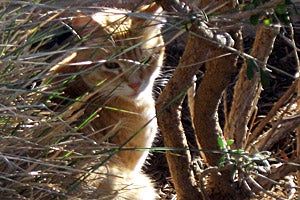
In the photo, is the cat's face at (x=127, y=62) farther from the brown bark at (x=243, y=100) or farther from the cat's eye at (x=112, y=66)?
the brown bark at (x=243, y=100)

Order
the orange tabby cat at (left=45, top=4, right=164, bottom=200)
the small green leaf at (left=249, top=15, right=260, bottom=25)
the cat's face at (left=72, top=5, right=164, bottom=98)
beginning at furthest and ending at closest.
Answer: the cat's face at (left=72, top=5, right=164, bottom=98)
the orange tabby cat at (left=45, top=4, right=164, bottom=200)
the small green leaf at (left=249, top=15, right=260, bottom=25)

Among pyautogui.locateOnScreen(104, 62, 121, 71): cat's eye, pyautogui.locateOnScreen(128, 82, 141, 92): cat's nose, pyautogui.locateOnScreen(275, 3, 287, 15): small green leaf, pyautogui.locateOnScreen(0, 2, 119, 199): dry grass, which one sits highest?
pyautogui.locateOnScreen(275, 3, 287, 15): small green leaf

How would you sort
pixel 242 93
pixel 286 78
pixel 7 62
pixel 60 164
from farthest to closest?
pixel 286 78
pixel 242 93
pixel 60 164
pixel 7 62

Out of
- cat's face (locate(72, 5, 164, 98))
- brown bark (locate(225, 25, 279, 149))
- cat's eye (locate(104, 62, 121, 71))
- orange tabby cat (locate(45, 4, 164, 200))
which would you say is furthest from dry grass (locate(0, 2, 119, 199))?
brown bark (locate(225, 25, 279, 149))

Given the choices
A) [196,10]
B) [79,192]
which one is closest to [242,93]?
[196,10]

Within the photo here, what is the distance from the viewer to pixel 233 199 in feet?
10.1

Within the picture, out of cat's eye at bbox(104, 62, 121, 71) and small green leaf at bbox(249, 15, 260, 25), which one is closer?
small green leaf at bbox(249, 15, 260, 25)

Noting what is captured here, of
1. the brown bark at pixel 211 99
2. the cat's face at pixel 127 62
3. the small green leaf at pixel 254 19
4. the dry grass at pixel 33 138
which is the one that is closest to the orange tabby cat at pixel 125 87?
the cat's face at pixel 127 62

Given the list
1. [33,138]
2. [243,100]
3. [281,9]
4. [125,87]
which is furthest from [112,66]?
[281,9]

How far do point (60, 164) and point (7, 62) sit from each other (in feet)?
1.19

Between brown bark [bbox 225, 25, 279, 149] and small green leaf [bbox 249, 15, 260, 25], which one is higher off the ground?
small green leaf [bbox 249, 15, 260, 25]

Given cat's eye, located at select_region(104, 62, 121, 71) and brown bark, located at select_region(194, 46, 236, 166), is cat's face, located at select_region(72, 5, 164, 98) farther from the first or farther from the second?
brown bark, located at select_region(194, 46, 236, 166)

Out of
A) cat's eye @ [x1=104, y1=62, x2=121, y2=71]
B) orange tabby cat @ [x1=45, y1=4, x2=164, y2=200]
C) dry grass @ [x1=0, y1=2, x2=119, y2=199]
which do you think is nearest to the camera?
dry grass @ [x1=0, y1=2, x2=119, y2=199]

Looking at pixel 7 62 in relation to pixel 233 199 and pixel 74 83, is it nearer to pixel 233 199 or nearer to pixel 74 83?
pixel 74 83
